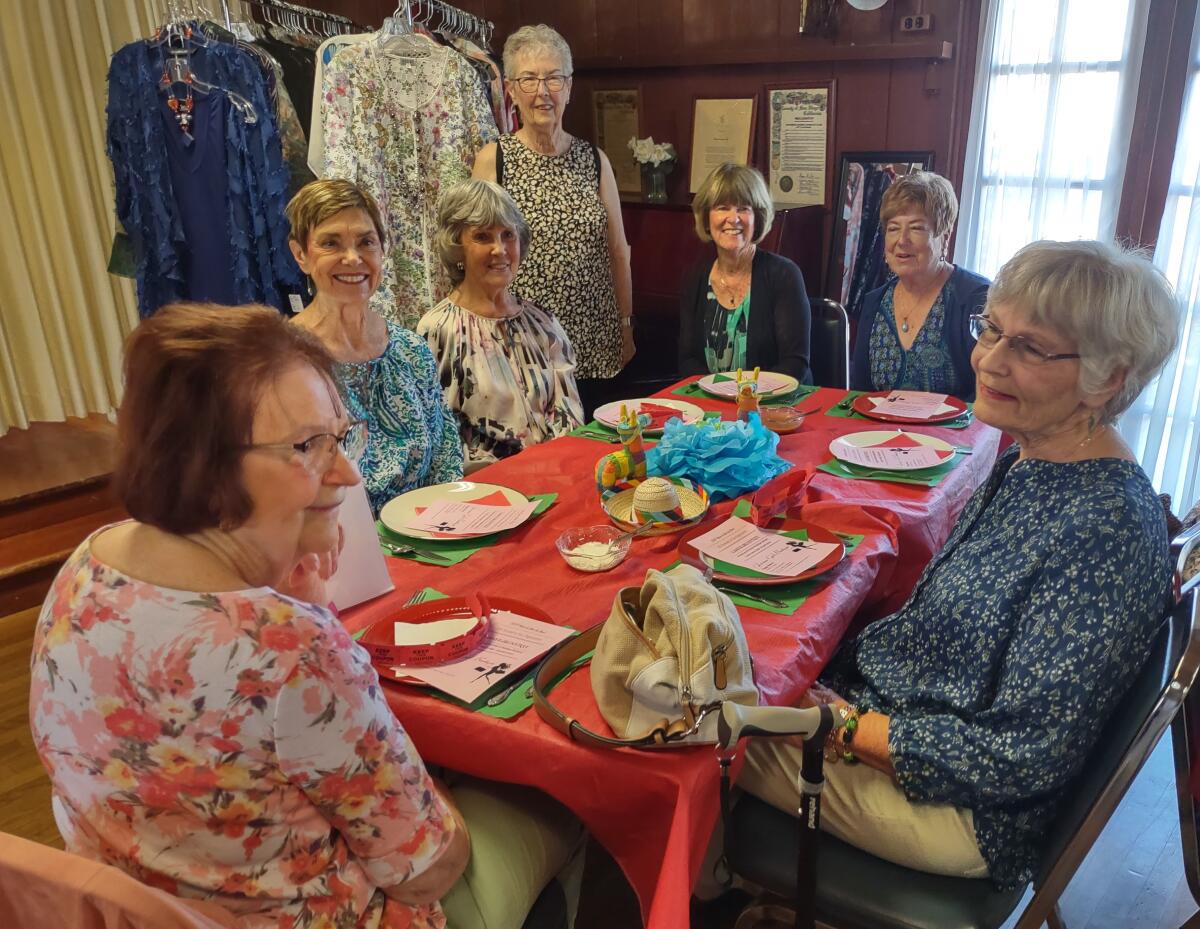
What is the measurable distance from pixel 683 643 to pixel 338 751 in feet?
1.34

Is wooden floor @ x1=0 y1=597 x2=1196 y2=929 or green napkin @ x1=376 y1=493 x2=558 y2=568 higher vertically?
green napkin @ x1=376 y1=493 x2=558 y2=568

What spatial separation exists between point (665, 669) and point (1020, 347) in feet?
2.33

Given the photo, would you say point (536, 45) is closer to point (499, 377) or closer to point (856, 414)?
point (499, 377)

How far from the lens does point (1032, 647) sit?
45.1 inches

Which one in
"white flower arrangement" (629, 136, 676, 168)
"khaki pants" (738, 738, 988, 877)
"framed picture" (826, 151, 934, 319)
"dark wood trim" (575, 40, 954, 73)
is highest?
"dark wood trim" (575, 40, 954, 73)

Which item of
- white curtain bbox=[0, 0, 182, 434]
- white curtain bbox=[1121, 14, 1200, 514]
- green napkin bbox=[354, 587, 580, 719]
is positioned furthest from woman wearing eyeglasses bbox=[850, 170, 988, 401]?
white curtain bbox=[0, 0, 182, 434]

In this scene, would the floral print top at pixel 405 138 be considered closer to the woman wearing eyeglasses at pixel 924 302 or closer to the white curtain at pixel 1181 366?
the woman wearing eyeglasses at pixel 924 302

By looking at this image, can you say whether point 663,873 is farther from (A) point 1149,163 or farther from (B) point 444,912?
(A) point 1149,163

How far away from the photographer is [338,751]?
2.97 ft

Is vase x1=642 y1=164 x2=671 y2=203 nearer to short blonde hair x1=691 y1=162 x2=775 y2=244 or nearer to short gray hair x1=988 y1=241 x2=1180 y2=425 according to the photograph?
short blonde hair x1=691 y1=162 x2=775 y2=244

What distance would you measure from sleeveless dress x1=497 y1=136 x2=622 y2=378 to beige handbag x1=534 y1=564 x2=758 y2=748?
2.08 metres

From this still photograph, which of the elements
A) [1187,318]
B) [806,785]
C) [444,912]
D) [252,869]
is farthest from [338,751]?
[1187,318]

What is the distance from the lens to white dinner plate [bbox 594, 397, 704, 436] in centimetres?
219

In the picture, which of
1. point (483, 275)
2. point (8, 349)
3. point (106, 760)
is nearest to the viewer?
point (106, 760)
